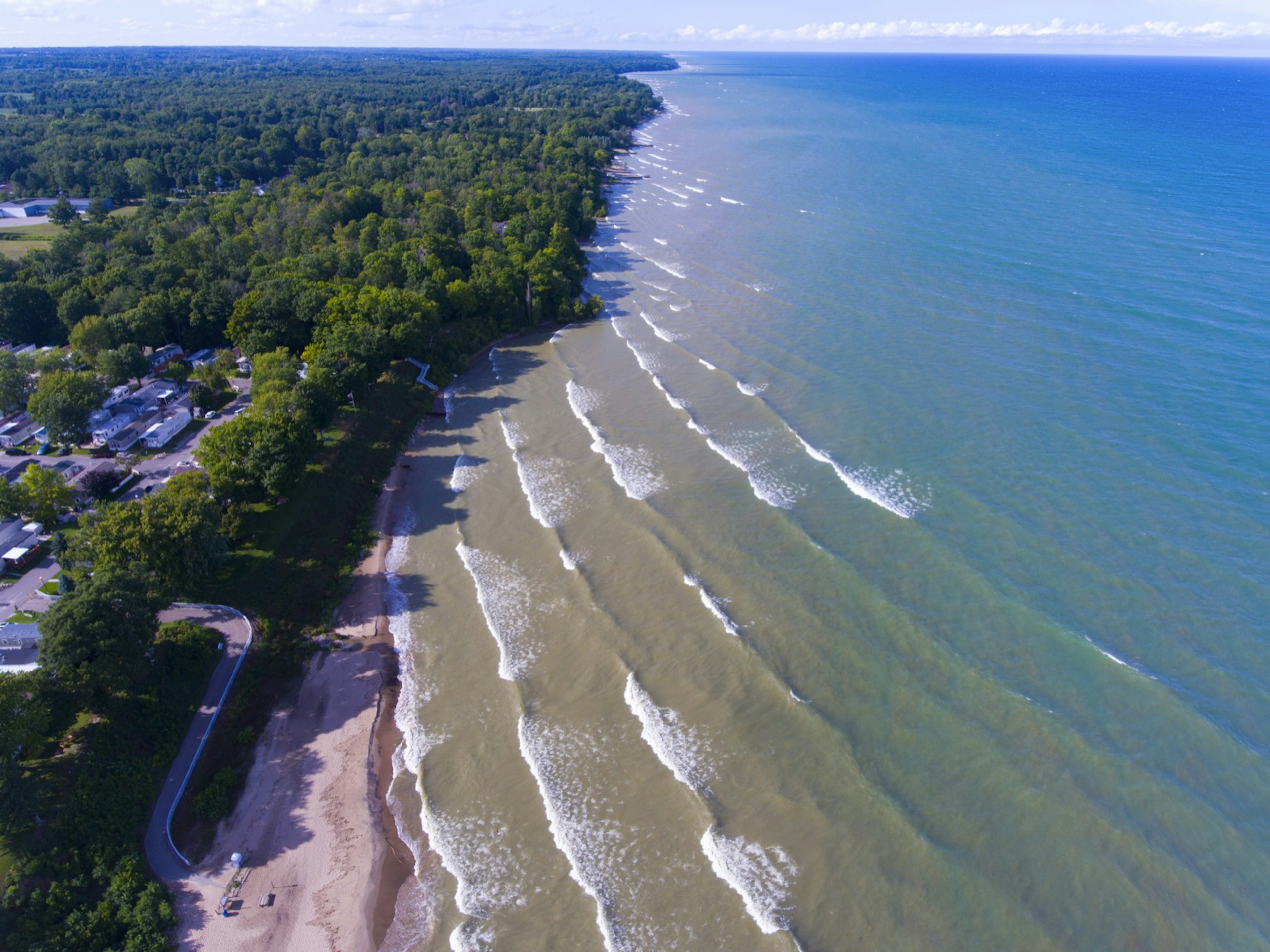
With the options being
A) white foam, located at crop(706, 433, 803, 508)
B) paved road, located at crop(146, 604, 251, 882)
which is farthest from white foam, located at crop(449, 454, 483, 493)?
white foam, located at crop(706, 433, 803, 508)

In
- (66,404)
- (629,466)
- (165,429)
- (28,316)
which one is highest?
(66,404)

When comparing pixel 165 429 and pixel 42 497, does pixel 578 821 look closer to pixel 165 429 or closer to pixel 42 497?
pixel 42 497

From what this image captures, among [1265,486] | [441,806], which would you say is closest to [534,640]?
[441,806]

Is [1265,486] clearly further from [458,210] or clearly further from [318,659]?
[458,210]

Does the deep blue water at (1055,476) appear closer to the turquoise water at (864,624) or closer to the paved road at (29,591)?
the turquoise water at (864,624)

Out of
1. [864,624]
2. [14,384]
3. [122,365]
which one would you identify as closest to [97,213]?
[122,365]
